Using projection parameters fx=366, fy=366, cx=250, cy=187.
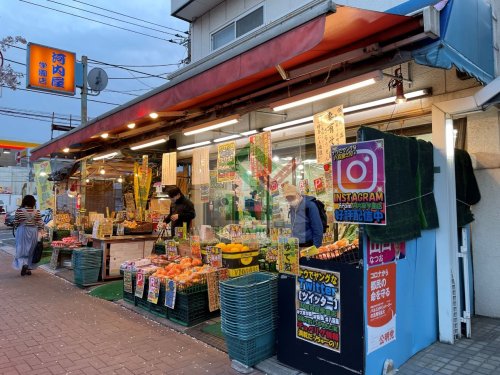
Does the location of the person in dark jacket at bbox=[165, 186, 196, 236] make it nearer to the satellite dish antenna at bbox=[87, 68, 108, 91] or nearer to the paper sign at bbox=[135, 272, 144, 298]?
the paper sign at bbox=[135, 272, 144, 298]

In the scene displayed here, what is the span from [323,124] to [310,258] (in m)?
2.25

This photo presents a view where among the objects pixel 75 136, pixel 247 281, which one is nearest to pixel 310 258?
pixel 247 281

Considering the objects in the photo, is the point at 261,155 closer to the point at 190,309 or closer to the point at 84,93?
the point at 190,309

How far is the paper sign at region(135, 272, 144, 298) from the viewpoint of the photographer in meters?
6.61

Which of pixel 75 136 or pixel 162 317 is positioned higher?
pixel 75 136

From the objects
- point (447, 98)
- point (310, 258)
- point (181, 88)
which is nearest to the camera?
point (310, 258)

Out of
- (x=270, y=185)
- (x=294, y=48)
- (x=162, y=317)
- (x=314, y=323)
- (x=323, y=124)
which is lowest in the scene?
(x=162, y=317)

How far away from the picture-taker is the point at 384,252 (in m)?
3.89

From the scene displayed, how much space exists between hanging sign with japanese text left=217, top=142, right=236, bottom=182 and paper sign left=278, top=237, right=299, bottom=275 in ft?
9.35

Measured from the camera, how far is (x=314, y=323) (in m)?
4.02

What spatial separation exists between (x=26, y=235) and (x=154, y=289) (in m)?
5.76

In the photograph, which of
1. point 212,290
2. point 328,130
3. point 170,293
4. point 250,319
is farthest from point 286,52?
point 170,293

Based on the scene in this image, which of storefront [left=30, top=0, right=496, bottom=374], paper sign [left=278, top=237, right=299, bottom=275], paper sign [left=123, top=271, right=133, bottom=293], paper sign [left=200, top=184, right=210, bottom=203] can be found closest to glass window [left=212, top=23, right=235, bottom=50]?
storefront [left=30, top=0, right=496, bottom=374]

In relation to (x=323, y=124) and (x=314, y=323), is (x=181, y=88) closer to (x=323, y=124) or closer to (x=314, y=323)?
(x=323, y=124)
